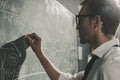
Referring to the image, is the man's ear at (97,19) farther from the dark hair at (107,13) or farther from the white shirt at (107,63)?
the white shirt at (107,63)

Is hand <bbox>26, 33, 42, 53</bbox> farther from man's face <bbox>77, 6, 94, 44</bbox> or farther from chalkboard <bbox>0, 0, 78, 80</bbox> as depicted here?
man's face <bbox>77, 6, 94, 44</bbox>

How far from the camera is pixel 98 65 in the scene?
5.44ft

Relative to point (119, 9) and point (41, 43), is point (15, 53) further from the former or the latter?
point (119, 9)

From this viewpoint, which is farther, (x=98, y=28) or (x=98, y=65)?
(x=98, y=28)

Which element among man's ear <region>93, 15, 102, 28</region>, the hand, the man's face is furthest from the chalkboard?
man's ear <region>93, 15, 102, 28</region>

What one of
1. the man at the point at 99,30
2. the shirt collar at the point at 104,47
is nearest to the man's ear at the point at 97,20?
the man at the point at 99,30

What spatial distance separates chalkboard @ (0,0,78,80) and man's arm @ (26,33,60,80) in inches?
1.5

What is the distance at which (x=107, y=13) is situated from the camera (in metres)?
1.81

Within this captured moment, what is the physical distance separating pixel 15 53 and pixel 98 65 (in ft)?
1.79

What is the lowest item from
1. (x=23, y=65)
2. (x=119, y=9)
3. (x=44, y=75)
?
(x=44, y=75)

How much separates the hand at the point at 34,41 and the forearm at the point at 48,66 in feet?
0.16

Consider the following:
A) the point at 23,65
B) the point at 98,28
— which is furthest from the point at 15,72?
the point at 98,28

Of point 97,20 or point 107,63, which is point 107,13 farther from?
point 107,63

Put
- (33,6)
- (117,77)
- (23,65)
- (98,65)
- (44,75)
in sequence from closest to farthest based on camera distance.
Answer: (117,77), (98,65), (23,65), (33,6), (44,75)
